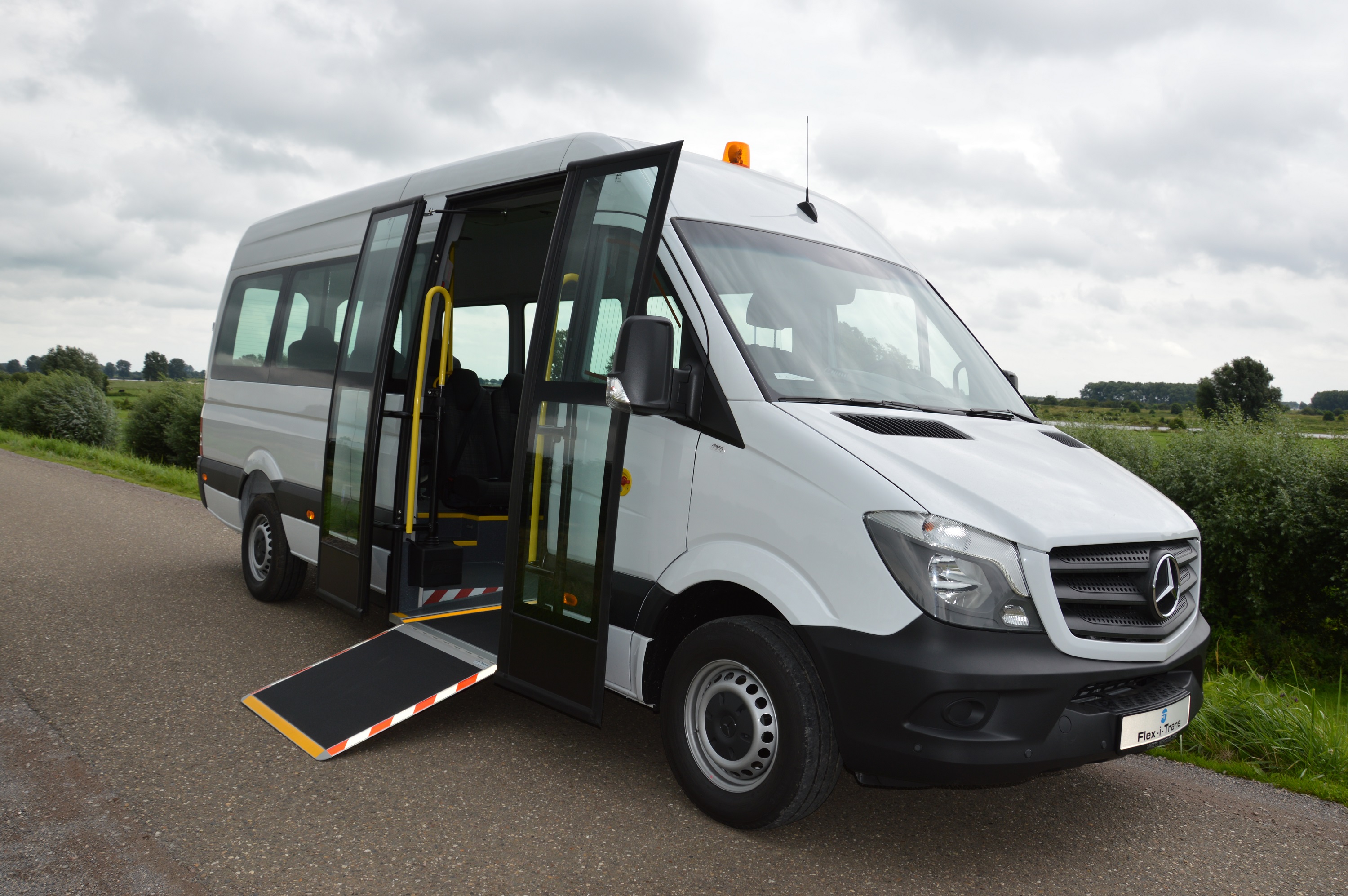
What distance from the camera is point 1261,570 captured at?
280 inches

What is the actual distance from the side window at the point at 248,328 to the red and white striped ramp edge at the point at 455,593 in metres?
2.52

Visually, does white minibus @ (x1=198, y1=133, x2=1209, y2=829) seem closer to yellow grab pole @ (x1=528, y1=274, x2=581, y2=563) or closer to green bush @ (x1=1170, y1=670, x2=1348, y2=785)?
yellow grab pole @ (x1=528, y1=274, x2=581, y2=563)

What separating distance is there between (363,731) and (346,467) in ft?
6.47

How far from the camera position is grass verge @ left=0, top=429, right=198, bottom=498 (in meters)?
15.9

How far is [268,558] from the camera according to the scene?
23.2ft

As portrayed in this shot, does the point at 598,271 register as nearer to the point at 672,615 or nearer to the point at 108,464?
the point at 672,615

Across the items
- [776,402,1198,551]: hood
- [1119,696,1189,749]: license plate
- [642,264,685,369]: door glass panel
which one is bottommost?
[1119,696,1189,749]: license plate

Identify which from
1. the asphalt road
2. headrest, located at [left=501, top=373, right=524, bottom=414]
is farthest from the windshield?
headrest, located at [left=501, top=373, right=524, bottom=414]

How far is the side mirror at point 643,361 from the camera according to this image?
3445mm

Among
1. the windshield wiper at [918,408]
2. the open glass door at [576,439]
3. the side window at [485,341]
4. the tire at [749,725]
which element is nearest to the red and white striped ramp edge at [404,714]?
the open glass door at [576,439]

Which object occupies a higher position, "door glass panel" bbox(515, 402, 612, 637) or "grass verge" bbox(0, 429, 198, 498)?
"door glass panel" bbox(515, 402, 612, 637)

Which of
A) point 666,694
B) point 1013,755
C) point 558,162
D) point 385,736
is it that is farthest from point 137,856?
point 558,162

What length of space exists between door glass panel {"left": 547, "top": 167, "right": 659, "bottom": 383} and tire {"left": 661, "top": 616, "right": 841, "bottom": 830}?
1.24m

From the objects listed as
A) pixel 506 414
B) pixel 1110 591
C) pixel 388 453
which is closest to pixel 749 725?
pixel 1110 591
